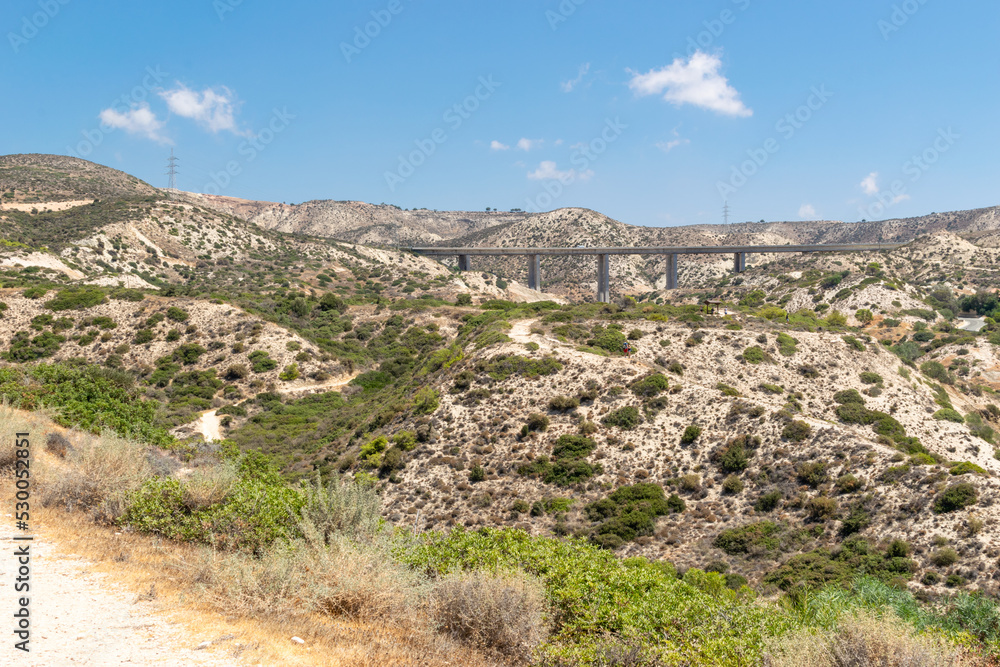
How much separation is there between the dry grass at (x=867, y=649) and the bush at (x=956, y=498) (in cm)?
1596

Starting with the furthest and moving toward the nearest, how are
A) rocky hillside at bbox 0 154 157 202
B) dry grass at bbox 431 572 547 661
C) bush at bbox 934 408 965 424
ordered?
rocky hillside at bbox 0 154 157 202, bush at bbox 934 408 965 424, dry grass at bbox 431 572 547 661

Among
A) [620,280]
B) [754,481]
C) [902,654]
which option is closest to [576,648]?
[902,654]

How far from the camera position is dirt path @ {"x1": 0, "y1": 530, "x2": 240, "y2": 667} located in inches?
320

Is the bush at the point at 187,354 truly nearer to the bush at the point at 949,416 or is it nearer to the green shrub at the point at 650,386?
the green shrub at the point at 650,386

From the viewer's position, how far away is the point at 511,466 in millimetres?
32375

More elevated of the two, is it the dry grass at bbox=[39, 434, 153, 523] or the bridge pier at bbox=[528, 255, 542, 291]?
the bridge pier at bbox=[528, 255, 542, 291]

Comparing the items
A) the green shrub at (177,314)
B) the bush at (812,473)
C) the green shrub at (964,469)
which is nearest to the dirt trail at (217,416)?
the green shrub at (177,314)

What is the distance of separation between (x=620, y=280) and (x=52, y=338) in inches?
5061

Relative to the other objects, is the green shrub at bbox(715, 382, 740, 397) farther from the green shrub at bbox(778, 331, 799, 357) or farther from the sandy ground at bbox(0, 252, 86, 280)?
the sandy ground at bbox(0, 252, 86, 280)

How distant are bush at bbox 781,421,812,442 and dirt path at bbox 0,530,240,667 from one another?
27.6 m

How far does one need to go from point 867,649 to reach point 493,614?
523cm

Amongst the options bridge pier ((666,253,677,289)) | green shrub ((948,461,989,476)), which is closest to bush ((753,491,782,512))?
green shrub ((948,461,989,476))

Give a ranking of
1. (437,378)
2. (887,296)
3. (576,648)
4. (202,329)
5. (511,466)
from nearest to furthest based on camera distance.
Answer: (576,648)
(511,466)
(437,378)
(202,329)
(887,296)

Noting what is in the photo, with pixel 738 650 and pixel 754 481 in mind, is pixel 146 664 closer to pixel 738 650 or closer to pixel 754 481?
pixel 738 650
